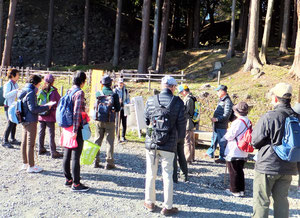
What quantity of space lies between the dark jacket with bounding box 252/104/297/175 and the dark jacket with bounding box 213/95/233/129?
2.92m

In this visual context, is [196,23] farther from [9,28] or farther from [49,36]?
[9,28]

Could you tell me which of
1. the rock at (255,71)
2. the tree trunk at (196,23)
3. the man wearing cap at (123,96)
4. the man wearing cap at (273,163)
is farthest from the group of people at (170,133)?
the tree trunk at (196,23)

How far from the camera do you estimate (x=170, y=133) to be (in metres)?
4.22

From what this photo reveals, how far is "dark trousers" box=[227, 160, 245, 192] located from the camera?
523cm

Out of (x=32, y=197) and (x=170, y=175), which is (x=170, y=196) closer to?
(x=170, y=175)

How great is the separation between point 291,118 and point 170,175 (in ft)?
5.86

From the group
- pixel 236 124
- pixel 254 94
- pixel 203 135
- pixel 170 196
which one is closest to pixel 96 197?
pixel 170 196

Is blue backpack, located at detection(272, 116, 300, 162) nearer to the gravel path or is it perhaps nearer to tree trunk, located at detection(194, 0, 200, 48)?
the gravel path

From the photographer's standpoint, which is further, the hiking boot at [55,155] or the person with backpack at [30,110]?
the hiking boot at [55,155]

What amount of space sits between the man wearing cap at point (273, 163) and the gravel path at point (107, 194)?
989 millimetres

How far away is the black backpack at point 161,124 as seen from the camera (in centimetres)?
413

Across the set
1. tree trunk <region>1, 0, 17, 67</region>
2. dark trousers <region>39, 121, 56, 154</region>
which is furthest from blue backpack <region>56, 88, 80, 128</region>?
tree trunk <region>1, 0, 17, 67</region>

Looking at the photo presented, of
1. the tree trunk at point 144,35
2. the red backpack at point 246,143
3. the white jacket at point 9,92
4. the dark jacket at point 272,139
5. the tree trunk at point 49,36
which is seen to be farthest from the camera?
the tree trunk at point 49,36

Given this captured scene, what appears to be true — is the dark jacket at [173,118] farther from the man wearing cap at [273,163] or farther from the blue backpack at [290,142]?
the blue backpack at [290,142]
